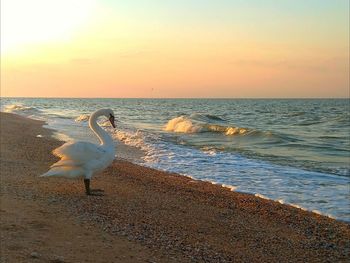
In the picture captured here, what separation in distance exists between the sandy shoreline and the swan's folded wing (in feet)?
1.99

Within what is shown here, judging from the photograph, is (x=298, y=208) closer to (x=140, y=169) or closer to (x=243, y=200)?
(x=243, y=200)

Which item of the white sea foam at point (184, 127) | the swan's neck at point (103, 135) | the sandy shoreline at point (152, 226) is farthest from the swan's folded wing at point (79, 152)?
the white sea foam at point (184, 127)

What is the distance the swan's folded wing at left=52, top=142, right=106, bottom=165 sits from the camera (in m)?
8.12

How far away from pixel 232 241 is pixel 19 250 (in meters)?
2.66

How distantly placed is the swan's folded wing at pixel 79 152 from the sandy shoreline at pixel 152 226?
1.99 ft

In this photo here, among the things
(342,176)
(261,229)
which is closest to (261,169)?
(342,176)

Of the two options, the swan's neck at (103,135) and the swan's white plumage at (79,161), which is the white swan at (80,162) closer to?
the swan's white plumage at (79,161)

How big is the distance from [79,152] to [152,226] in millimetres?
2501

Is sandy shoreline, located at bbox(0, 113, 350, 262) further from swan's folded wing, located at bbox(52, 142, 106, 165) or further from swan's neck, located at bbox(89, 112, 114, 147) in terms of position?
swan's neck, located at bbox(89, 112, 114, 147)

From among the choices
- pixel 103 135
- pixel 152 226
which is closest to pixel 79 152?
pixel 103 135

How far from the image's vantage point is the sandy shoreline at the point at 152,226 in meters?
5.11

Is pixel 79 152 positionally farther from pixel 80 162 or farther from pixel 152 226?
pixel 152 226

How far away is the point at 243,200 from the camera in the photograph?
877 centimetres

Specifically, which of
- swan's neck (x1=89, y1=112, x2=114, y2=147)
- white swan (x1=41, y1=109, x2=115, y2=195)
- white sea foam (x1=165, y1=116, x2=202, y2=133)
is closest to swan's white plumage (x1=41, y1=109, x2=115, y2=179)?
white swan (x1=41, y1=109, x2=115, y2=195)
